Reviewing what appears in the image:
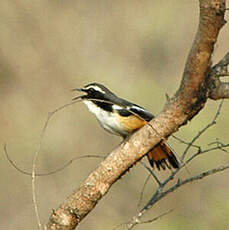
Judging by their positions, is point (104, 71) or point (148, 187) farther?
point (104, 71)

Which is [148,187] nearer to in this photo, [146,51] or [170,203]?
[170,203]

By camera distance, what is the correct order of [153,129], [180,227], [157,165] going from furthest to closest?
[180,227]
[157,165]
[153,129]

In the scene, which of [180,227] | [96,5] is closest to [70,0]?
[96,5]

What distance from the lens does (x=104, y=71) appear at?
905cm

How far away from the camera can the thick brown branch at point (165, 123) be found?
2.79 metres

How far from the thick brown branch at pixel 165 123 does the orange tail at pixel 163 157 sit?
0.90 m

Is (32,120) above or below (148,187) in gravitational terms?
above

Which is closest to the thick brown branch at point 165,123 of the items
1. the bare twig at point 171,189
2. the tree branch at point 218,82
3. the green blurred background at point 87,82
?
the tree branch at point 218,82

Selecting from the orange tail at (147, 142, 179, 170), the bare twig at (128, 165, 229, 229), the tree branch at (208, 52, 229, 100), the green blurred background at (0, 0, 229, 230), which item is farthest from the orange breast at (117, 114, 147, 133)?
the green blurred background at (0, 0, 229, 230)

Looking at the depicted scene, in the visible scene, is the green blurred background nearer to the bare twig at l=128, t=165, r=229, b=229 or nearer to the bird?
the bird

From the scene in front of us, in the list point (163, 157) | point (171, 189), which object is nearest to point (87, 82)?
point (163, 157)

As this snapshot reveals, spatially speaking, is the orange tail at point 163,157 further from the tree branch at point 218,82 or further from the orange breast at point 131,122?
the tree branch at point 218,82

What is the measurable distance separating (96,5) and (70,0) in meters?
0.42

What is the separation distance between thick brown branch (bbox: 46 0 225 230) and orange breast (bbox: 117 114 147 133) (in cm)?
98
